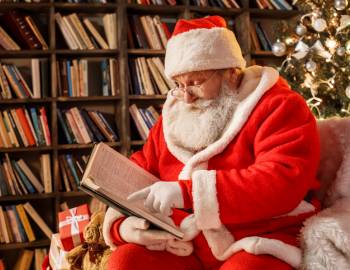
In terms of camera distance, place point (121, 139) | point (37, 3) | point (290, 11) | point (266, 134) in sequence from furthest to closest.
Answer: point (290, 11) → point (121, 139) → point (37, 3) → point (266, 134)

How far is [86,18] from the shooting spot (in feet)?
10.3

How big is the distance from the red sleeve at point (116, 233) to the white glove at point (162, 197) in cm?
21

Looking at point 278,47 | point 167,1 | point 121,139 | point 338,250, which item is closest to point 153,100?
point 121,139

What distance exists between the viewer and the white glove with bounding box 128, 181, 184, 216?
1.19m

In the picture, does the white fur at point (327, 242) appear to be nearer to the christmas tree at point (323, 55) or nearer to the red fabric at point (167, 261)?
the red fabric at point (167, 261)

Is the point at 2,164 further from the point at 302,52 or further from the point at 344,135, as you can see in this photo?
the point at 344,135

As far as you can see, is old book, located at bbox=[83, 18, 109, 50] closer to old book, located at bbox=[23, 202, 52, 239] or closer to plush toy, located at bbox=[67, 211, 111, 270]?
old book, located at bbox=[23, 202, 52, 239]

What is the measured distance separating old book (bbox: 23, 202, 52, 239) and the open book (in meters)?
1.70

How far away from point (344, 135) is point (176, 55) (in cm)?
53

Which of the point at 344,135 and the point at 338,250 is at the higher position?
the point at 344,135

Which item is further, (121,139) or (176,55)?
(121,139)

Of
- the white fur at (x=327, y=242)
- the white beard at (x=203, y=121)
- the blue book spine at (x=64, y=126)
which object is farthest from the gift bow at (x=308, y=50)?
the blue book spine at (x=64, y=126)

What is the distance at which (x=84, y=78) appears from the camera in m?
3.00

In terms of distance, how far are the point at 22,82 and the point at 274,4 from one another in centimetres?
171
